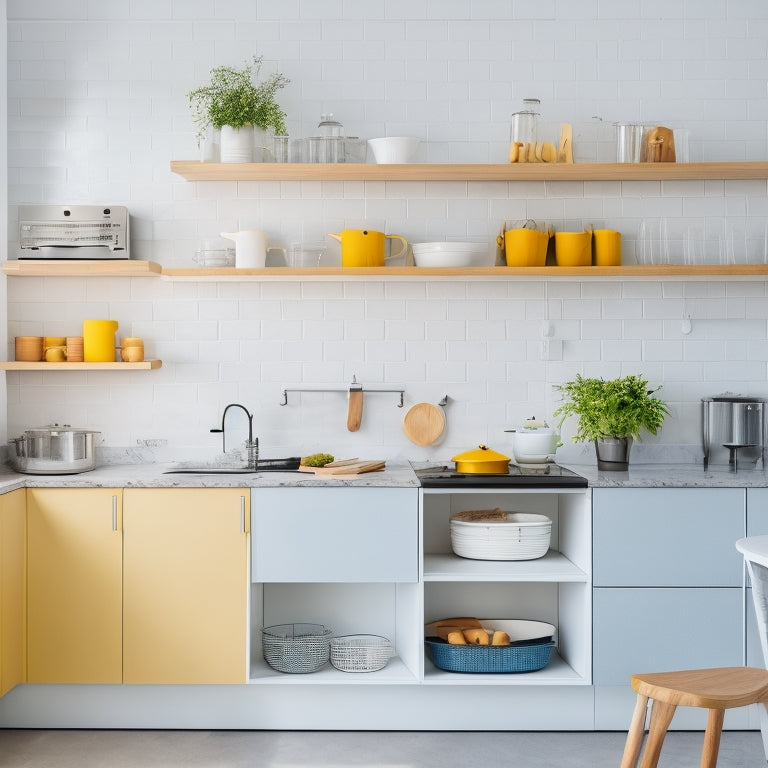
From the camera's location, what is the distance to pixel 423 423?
4160 millimetres

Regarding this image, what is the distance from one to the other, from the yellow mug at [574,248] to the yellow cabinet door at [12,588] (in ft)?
8.01

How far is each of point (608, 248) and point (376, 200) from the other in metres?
1.06

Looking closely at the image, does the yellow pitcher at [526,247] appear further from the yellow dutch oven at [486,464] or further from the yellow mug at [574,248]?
the yellow dutch oven at [486,464]

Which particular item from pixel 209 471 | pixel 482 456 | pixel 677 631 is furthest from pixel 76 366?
pixel 677 631

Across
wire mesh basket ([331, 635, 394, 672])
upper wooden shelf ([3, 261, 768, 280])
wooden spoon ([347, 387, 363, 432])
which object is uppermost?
upper wooden shelf ([3, 261, 768, 280])

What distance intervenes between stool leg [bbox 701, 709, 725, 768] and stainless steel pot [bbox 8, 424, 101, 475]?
2.60 m

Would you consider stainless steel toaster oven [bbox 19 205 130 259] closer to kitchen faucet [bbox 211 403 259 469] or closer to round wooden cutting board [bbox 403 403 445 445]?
kitchen faucet [bbox 211 403 259 469]

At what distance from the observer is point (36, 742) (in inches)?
140

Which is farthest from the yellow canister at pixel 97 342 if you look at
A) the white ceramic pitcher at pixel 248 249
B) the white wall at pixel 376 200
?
the white ceramic pitcher at pixel 248 249

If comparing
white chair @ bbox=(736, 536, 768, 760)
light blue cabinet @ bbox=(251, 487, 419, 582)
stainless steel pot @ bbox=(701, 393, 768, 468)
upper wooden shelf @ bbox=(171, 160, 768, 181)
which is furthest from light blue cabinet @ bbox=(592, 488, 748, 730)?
upper wooden shelf @ bbox=(171, 160, 768, 181)

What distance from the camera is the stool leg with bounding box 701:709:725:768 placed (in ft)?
7.64

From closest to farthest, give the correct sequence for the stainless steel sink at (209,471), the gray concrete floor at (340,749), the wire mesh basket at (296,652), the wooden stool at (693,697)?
the wooden stool at (693,697)
the gray concrete floor at (340,749)
the wire mesh basket at (296,652)
the stainless steel sink at (209,471)

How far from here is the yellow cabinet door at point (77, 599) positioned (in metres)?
3.55

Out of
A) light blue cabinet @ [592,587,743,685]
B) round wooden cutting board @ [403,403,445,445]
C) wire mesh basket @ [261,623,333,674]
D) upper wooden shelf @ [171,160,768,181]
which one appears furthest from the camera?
round wooden cutting board @ [403,403,445,445]
